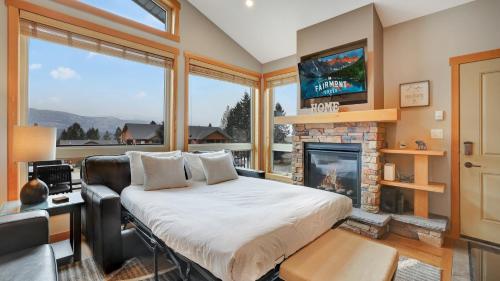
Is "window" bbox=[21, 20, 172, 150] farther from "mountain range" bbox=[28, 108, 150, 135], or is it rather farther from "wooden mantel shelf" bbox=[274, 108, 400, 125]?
"wooden mantel shelf" bbox=[274, 108, 400, 125]

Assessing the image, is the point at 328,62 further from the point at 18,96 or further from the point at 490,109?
the point at 18,96

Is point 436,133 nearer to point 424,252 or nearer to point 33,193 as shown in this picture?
point 424,252

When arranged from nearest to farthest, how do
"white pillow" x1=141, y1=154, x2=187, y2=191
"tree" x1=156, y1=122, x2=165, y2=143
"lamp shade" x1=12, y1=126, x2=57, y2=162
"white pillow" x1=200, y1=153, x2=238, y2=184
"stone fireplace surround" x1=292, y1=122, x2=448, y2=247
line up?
"lamp shade" x1=12, y1=126, x2=57, y2=162 < "white pillow" x1=141, y1=154, x2=187, y2=191 < "stone fireplace surround" x1=292, y1=122, x2=448, y2=247 < "white pillow" x1=200, y1=153, x2=238, y2=184 < "tree" x1=156, y1=122, x2=165, y2=143

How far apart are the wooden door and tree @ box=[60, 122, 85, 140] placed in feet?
14.9

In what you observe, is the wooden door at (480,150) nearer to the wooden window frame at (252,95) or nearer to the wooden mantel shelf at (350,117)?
the wooden mantel shelf at (350,117)

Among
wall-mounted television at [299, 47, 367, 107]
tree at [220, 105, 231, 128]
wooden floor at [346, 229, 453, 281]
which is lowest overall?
wooden floor at [346, 229, 453, 281]

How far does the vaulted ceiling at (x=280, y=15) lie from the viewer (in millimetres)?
2918

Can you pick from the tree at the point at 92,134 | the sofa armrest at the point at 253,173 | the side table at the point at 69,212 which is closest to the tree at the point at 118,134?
the tree at the point at 92,134

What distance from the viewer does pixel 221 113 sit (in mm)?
4508

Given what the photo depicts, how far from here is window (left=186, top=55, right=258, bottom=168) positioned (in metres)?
4.01

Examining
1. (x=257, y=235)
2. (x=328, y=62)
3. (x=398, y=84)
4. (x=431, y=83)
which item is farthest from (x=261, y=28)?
(x=257, y=235)

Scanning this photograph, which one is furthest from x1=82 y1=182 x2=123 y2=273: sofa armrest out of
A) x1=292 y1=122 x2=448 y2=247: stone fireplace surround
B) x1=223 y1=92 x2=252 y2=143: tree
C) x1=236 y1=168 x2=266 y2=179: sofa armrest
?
x1=223 y1=92 x2=252 y2=143: tree

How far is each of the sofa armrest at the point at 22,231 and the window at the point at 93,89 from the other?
4.61ft

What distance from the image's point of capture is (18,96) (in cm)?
241
